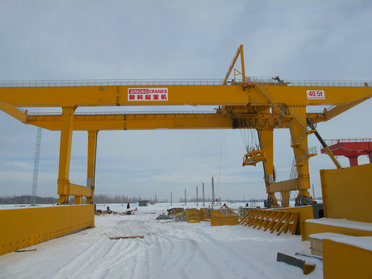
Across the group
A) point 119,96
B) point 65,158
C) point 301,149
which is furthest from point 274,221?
point 65,158

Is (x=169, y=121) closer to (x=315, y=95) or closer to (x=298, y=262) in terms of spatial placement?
(x=315, y=95)

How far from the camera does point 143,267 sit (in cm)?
456

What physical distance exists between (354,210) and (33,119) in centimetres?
1825

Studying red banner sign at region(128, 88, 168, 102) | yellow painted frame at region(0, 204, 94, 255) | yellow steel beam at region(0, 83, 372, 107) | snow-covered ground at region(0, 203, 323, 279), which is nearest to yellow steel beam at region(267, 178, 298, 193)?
yellow steel beam at region(0, 83, 372, 107)

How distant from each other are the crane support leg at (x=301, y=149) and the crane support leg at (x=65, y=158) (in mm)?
11244

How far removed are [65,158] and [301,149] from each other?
38.7 ft

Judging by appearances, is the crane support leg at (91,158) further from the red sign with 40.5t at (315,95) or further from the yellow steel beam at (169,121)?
the red sign with 40.5t at (315,95)

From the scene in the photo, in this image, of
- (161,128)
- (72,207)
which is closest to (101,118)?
(161,128)

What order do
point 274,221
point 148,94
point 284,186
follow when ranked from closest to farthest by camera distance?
1. point 274,221
2. point 148,94
3. point 284,186

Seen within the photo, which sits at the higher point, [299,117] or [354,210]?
[299,117]

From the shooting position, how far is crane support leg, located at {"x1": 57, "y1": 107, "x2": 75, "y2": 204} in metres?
12.9

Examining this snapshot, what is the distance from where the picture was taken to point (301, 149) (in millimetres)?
14086

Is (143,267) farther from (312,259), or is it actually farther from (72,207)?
(72,207)

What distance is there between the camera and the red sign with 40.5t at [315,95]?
47.9ft
